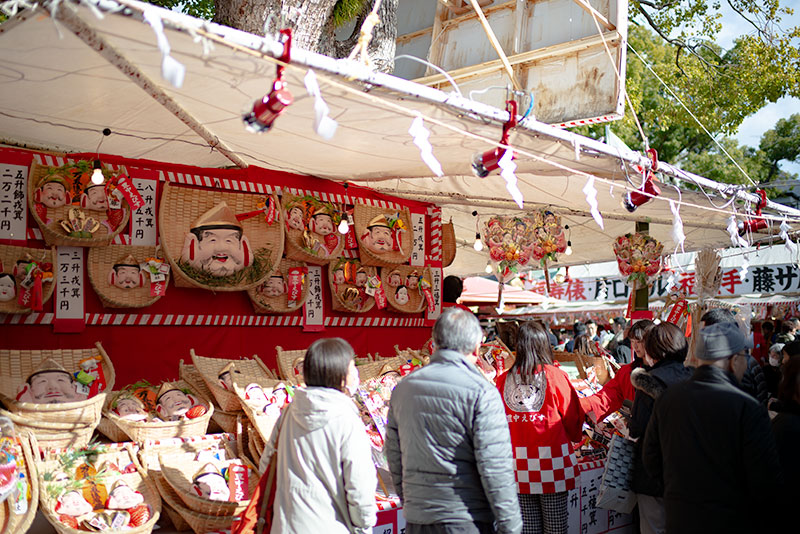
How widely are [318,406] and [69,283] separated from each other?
3.11m

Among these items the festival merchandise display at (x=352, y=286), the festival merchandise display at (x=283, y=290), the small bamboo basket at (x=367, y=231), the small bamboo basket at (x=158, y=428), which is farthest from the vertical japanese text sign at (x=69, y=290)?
the small bamboo basket at (x=367, y=231)

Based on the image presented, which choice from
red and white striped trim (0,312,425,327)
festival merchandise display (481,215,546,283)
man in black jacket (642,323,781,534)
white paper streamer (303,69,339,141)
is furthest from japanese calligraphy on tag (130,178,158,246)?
man in black jacket (642,323,781,534)

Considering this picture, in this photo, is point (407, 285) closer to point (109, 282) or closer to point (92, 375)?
point (109, 282)

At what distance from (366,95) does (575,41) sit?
157 inches

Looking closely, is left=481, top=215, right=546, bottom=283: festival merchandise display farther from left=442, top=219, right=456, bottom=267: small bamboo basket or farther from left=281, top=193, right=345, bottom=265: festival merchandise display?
left=281, top=193, right=345, bottom=265: festival merchandise display

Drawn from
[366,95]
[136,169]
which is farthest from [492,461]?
[136,169]

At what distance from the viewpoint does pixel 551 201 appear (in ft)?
23.2

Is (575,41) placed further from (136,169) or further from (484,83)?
(136,169)

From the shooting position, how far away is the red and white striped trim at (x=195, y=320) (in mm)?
4742

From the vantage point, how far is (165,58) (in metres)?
2.34

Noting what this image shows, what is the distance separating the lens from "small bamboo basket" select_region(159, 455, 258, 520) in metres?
3.59

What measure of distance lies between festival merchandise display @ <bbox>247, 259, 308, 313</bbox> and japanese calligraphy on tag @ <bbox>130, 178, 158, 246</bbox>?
2.92 ft

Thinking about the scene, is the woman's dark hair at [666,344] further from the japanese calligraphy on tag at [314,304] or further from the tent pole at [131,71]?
the japanese calligraphy on tag at [314,304]

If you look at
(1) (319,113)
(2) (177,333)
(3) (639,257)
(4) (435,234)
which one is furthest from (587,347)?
(1) (319,113)
